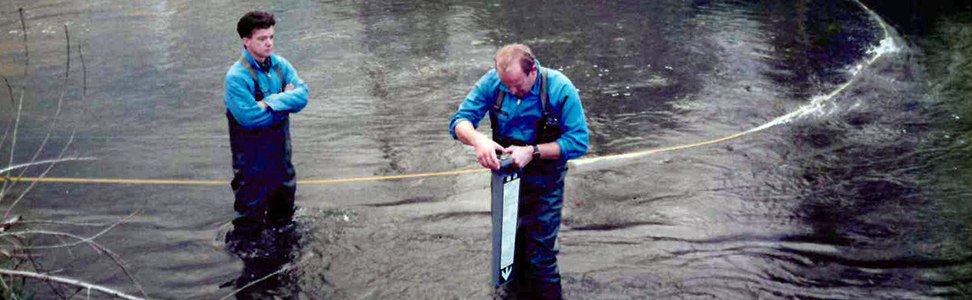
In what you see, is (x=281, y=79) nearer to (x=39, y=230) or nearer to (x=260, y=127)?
(x=260, y=127)

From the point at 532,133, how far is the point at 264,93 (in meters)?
1.96

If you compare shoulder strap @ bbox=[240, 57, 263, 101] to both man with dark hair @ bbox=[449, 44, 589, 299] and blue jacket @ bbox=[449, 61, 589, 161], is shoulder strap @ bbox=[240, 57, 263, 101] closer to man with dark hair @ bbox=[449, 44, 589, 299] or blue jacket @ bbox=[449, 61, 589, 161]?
man with dark hair @ bbox=[449, 44, 589, 299]

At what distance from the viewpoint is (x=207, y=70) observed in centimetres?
1026

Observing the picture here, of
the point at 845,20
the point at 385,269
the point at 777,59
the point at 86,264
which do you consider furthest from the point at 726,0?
the point at 86,264

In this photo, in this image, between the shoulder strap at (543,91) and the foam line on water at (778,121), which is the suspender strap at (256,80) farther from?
the foam line on water at (778,121)

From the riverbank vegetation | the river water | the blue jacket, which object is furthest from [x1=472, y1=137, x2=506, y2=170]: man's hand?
the riverbank vegetation

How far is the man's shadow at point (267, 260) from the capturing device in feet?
16.3

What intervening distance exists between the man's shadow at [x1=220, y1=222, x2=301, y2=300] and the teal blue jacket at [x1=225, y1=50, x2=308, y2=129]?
3.00ft

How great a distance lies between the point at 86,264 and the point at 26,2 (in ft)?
41.3

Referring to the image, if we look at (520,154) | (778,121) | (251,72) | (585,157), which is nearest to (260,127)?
(251,72)

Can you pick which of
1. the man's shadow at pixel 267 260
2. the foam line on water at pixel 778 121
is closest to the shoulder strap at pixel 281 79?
the man's shadow at pixel 267 260

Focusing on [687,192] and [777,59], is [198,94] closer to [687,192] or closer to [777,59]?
[687,192]

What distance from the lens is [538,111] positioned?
14.4 ft

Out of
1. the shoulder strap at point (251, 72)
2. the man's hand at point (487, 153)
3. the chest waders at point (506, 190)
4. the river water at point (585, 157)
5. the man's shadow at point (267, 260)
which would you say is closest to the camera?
the man's hand at point (487, 153)
